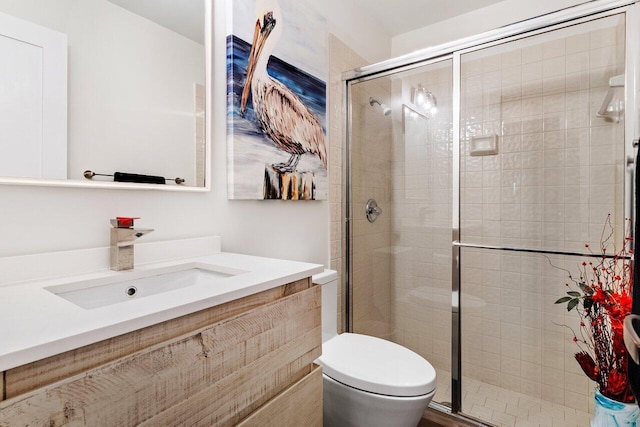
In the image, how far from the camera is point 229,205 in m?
1.40

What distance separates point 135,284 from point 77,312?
420 mm

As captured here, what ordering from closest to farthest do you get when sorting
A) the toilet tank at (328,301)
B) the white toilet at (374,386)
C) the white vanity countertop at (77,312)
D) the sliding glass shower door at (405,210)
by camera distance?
1. the white vanity countertop at (77,312)
2. the white toilet at (374,386)
3. the toilet tank at (328,301)
4. the sliding glass shower door at (405,210)

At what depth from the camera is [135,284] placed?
0.99 metres

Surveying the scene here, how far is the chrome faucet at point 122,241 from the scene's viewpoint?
986 mm

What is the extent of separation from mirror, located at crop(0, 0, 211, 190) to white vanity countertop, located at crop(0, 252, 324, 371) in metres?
0.34

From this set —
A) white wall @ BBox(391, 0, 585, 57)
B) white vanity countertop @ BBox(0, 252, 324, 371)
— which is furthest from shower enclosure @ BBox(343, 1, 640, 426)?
white vanity countertop @ BBox(0, 252, 324, 371)

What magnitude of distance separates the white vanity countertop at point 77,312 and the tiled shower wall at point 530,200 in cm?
135

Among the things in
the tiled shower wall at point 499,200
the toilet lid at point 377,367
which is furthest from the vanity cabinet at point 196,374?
the tiled shower wall at point 499,200

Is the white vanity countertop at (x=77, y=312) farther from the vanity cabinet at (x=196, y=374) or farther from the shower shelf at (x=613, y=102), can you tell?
the shower shelf at (x=613, y=102)

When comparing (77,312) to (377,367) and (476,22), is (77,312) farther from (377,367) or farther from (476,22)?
(476,22)

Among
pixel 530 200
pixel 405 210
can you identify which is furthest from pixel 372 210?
pixel 530 200

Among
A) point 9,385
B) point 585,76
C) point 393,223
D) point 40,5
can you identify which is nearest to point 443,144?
point 393,223

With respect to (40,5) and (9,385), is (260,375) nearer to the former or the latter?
(9,385)

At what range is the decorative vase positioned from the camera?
1.22 metres
